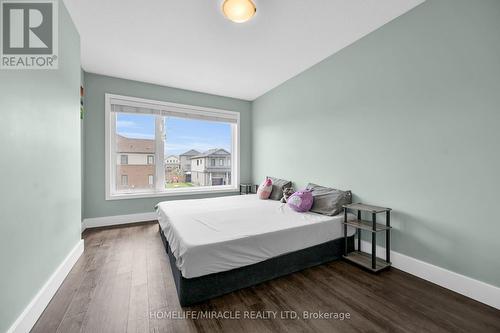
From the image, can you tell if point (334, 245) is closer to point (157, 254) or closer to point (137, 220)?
point (157, 254)

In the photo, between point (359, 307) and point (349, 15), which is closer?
point (359, 307)

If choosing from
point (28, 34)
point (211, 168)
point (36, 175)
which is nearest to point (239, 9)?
point (28, 34)

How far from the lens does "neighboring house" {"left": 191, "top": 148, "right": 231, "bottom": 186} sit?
14.6 feet

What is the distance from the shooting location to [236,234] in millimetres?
1850

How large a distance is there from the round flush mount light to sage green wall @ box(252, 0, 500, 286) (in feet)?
3.58

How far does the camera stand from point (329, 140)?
289cm

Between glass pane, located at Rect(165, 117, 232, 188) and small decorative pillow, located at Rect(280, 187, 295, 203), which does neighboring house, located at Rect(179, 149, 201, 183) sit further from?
small decorative pillow, located at Rect(280, 187, 295, 203)

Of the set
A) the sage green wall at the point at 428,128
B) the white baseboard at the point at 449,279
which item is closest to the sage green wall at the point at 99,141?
the sage green wall at the point at 428,128

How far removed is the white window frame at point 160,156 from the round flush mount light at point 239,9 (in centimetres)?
250

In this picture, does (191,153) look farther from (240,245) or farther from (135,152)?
(240,245)

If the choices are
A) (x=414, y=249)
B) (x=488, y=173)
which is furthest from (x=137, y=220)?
(x=488, y=173)

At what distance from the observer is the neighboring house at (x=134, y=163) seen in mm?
3726

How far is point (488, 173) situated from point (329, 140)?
1569 millimetres

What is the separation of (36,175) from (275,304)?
214 cm
